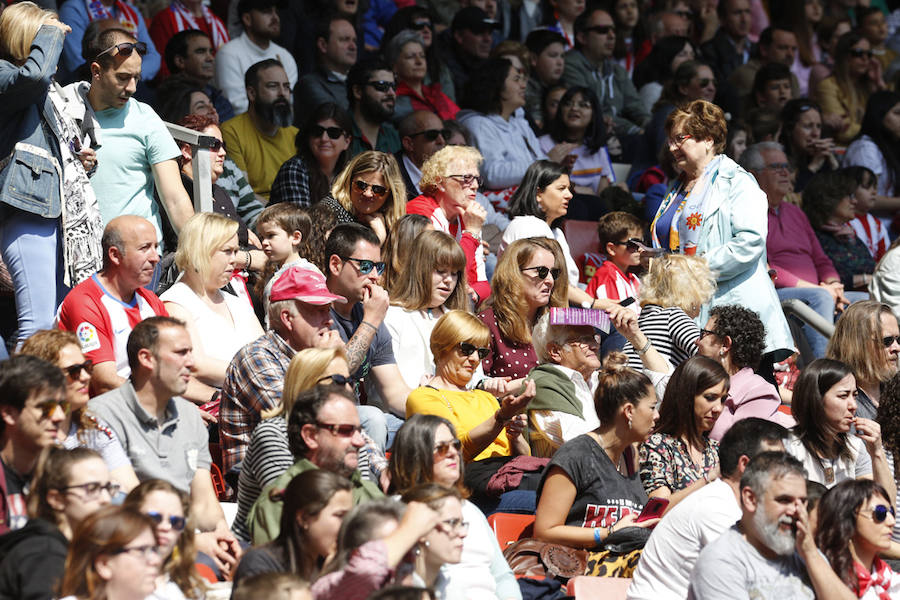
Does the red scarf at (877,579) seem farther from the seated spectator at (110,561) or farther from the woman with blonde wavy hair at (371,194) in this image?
the woman with blonde wavy hair at (371,194)

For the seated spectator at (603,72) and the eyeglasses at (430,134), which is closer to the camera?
the eyeglasses at (430,134)

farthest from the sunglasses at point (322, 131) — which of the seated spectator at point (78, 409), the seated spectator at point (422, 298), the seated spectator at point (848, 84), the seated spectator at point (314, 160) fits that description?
the seated spectator at point (848, 84)

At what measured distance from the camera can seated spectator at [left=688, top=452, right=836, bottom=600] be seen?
14.8ft

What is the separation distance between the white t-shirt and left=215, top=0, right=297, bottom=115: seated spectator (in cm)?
527

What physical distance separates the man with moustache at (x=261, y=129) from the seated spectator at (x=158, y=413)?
3539mm

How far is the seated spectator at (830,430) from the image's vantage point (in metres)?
5.91

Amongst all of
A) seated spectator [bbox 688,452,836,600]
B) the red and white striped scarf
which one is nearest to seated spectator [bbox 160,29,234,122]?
the red and white striped scarf

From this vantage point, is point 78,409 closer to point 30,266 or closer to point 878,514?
point 30,266

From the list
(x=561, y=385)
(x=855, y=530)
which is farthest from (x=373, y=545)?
(x=561, y=385)

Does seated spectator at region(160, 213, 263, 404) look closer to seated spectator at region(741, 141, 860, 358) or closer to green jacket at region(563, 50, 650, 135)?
seated spectator at region(741, 141, 860, 358)

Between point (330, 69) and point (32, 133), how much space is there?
3.84 m

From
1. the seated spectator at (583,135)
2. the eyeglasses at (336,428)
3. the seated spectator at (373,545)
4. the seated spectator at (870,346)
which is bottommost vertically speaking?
the seated spectator at (583,135)

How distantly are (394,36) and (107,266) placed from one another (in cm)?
480

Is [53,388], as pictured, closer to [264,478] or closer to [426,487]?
[264,478]
